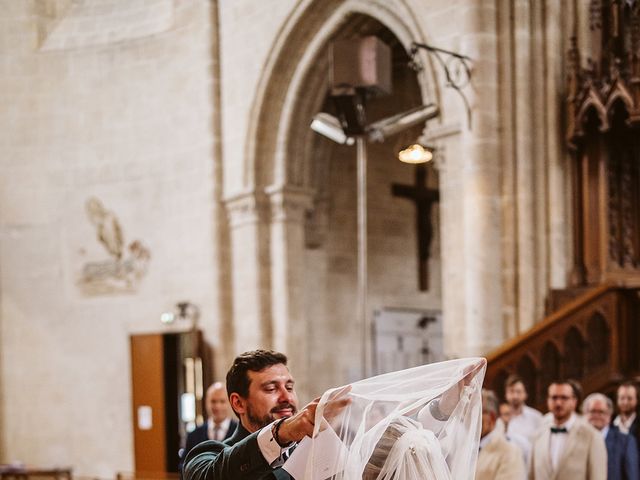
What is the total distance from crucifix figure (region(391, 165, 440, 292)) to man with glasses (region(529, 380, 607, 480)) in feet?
26.5

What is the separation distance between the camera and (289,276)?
36.3ft

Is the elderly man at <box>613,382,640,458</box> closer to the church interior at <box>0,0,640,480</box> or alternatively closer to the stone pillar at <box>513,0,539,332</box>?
the church interior at <box>0,0,640,480</box>

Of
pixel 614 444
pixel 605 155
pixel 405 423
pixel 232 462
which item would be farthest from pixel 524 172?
pixel 232 462

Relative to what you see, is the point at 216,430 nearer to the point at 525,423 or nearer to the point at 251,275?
the point at 525,423

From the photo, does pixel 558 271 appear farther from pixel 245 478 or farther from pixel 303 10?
pixel 245 478

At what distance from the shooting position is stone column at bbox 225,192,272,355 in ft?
36.1

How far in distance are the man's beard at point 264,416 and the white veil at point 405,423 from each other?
20 cm

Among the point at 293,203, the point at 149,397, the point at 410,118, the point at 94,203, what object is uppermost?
the point at 410,118

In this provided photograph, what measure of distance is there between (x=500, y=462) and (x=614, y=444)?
1.00m

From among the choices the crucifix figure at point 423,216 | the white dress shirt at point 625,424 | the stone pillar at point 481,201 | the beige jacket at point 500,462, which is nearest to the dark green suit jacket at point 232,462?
the beige jacket at point 500,462

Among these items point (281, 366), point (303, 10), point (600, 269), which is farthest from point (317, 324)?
point (281, 366)

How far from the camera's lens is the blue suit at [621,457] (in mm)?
5520

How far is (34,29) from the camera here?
13008mm

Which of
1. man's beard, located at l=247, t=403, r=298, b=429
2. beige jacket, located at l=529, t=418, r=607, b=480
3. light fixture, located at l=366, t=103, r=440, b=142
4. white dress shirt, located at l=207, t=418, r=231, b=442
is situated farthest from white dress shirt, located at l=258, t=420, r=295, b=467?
light fixture, located at l=366, t=103, r=440, b=142
